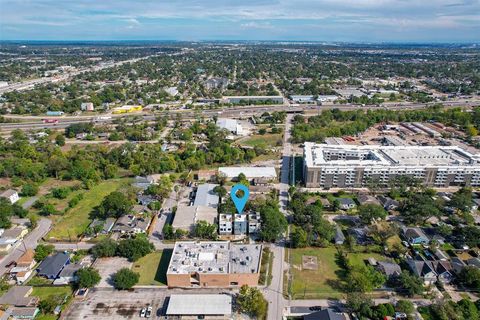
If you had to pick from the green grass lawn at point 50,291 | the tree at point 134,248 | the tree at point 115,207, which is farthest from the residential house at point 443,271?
the tree at point 115,207

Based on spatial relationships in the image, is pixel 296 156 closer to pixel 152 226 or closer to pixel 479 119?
pixel 152 226

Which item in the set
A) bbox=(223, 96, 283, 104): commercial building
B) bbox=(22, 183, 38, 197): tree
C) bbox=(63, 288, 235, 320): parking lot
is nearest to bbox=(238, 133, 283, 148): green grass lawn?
bbox=(223, 96, 283, 104): commercial building

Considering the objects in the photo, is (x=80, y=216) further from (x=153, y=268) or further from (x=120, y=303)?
(x=120, y=303)

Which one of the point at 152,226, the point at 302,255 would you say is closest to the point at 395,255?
the point at 302,255

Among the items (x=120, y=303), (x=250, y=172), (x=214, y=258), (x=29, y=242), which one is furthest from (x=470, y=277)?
(x=29, y=242)

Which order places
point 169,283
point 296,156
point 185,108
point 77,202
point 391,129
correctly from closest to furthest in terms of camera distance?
1. point 169,283
2. point 77,202
3. point 296,156
4. point 391,129
5. point 185,108

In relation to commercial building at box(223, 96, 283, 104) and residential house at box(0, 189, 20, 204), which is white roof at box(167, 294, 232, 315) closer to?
residential house at box(0, 189, 20, 204)
